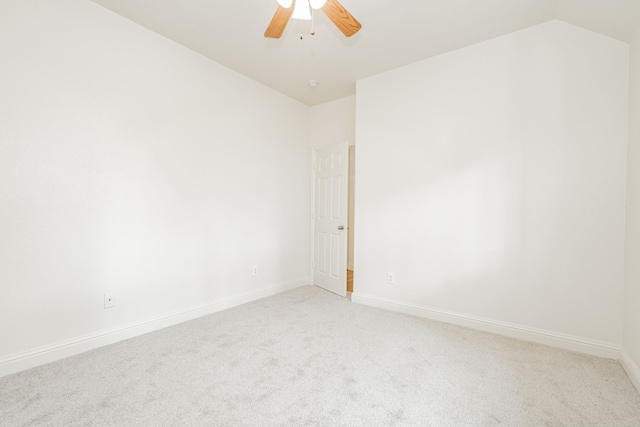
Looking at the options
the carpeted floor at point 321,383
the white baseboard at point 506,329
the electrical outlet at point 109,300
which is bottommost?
the carpeted floor at point 321,383

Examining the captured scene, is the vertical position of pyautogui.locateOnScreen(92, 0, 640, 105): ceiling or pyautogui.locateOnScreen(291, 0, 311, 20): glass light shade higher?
pyautogui.locateOnScreen(92, 0, 640, 105): ceiling

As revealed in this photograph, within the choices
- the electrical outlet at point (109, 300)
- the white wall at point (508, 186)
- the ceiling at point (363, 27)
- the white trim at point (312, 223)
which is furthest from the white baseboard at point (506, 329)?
the electrical outlet at point (109, 300)

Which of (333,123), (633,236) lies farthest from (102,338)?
(633,236)

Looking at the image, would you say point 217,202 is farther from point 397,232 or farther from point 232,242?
point 397,232

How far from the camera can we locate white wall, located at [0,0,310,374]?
197cm

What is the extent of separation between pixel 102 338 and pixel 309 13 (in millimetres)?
2845

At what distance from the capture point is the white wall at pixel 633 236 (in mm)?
1924

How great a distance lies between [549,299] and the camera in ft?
7.93

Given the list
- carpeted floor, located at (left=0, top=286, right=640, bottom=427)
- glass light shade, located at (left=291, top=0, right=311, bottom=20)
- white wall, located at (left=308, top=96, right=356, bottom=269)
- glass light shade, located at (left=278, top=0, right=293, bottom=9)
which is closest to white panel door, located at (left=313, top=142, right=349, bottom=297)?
white wall, located at (left=308, top=96, right=356, bottom=269)

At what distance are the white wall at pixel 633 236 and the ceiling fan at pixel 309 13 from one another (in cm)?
206

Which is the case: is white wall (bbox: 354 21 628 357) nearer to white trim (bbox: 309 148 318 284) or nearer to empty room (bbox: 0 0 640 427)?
empty room (bbox: 0 0 640 427)

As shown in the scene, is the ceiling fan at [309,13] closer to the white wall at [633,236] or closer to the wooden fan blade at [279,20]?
the wooden fan blade at [279,20]

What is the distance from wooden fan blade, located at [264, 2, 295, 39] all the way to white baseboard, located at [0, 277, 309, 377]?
2613 millimetres

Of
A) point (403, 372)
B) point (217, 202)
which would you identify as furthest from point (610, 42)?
point (217, 202)
